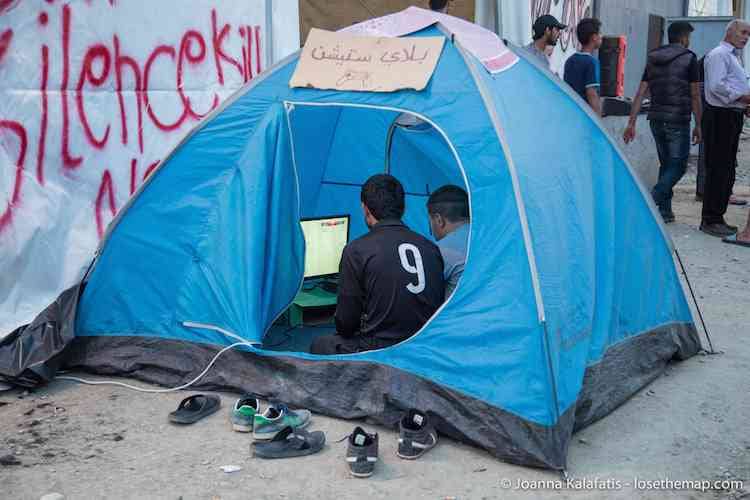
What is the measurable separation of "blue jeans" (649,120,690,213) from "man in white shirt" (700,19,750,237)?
20cm

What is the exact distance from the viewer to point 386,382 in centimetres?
426

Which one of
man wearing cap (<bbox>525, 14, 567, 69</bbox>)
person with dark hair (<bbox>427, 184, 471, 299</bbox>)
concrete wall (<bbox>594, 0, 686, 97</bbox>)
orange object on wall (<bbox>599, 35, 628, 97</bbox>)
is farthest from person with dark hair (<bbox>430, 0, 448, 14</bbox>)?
concrete wall (<bbox>594, 0, 686, 97</bbox>)

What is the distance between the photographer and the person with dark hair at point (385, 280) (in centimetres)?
440

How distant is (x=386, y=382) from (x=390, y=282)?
458 mm

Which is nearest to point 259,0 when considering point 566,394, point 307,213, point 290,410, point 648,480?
point 307,213

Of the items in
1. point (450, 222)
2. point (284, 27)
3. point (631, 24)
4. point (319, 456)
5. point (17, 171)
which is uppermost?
point (631, 24)

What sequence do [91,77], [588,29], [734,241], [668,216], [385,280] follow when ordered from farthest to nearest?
[668,216]
[588,29]
[734,241]
[91,77]
[385,280]

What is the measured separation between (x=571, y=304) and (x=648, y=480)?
822 mm

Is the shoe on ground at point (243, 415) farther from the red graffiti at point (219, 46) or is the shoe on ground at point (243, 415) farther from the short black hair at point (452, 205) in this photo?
the red graffiti at point (219, 46)

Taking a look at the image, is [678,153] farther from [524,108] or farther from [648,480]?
[648,480]

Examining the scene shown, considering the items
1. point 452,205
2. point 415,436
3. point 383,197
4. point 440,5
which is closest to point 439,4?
point 440,5

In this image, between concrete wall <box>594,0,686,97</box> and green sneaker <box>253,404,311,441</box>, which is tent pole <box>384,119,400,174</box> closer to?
green sneaker <box>253,404,311,441</box>

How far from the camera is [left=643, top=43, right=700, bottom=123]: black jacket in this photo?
8.59m

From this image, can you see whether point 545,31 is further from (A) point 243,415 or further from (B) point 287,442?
(B) point 287,442
